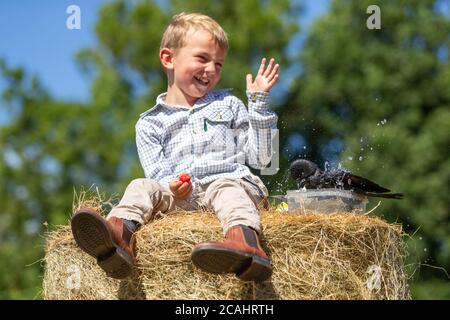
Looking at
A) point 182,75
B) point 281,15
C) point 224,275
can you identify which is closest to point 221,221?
point 224,275

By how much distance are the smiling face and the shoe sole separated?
105 cm

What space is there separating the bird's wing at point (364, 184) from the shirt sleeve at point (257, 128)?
393mm

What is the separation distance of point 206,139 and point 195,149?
2.7 inches

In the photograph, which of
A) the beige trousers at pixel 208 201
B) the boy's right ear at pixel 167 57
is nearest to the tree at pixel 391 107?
the boy's right ear at pixel 167 57

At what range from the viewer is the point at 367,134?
33.8 ft

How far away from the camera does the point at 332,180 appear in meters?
3.46

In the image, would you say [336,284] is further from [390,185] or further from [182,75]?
[390,185]

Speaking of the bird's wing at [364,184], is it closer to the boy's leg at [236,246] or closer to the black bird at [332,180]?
the black bird at [332,180]

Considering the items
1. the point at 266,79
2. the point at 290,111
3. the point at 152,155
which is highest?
the point at 290,111

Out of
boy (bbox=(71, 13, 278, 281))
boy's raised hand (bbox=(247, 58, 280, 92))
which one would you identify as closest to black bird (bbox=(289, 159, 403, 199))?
boy (bbox=(71, 13, 278, 281))

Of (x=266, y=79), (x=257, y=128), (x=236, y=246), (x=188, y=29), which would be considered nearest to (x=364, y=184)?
(x=257, y=128)

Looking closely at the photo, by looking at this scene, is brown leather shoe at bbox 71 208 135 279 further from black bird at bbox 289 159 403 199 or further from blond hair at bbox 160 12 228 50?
blond hair at bbox 160 12 228 50

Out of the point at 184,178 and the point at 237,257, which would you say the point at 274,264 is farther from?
the point at 184,178
